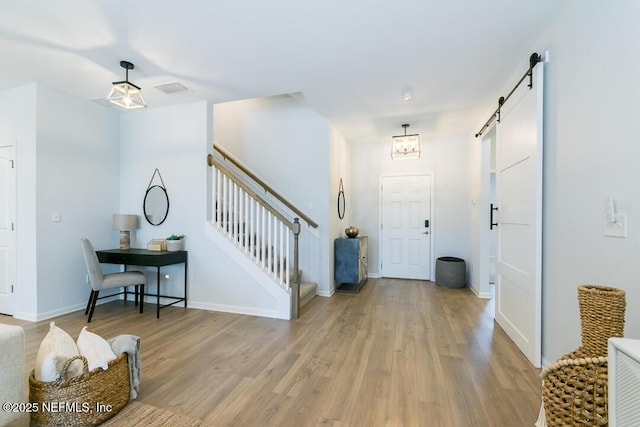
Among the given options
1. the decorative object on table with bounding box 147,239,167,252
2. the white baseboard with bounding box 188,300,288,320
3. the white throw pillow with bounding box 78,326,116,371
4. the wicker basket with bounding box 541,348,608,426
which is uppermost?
the decorative object on table with bounding box 147,239,167,252

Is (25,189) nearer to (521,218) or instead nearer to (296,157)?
(296,157)

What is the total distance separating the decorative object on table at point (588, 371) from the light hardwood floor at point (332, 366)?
1.78 feet

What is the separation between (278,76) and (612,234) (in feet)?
9.53

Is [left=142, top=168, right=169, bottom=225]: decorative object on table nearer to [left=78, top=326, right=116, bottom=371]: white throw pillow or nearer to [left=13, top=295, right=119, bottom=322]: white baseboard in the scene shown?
[left=13, top=295, right=119, bottom=322]: white baseboard

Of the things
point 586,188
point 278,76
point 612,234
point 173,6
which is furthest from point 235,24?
point 612,234

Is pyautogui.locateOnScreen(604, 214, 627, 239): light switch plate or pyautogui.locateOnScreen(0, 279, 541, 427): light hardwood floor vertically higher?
pyautogui.locateOnScreen(604, 214, 627, 239): light switch plate

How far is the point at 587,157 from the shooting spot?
1.72 meters

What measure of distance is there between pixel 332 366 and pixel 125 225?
10.6ft

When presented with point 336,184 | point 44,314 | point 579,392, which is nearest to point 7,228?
point 44,314

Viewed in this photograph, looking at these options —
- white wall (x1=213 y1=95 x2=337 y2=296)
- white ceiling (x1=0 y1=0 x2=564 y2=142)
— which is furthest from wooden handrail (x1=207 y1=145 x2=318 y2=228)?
white ceiling (x1=0 y1=0 x2=564 y2=142)

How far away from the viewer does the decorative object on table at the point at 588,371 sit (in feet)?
3.80

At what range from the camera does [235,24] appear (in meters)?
2.18

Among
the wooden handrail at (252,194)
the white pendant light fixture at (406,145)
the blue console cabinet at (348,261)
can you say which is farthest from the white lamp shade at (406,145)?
the wooden handrail at (252,194)

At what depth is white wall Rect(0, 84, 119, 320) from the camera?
3.27 m
